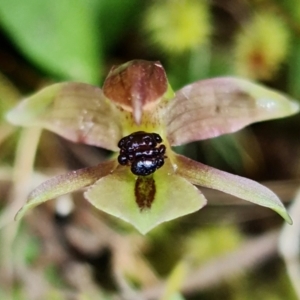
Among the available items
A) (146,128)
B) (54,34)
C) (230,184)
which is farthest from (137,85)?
Answer: (54,34)

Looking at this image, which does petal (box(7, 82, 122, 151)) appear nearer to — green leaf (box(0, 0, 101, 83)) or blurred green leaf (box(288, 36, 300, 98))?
green leaf (box(0, 0, 101, 83))

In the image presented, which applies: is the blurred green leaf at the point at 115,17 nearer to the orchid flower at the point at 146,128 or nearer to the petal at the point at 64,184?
the orchid flower at the point at 146,128

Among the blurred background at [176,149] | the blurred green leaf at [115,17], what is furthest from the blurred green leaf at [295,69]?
the blurred green leaf at [115,17]

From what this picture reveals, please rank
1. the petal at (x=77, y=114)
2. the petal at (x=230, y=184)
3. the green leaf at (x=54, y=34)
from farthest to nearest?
the green leaf at (x=54, y=34) < the petal at (x=77, y=114) < the petal at (x=230, y=184)

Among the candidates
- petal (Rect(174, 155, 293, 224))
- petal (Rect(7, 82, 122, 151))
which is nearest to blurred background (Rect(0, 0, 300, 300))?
petal (Rect(7, 82, 122, 151))

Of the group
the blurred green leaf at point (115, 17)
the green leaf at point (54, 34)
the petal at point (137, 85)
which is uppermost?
the blurred green leaf at point (115, 17)

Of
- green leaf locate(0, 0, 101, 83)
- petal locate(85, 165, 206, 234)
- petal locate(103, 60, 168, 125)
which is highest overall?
green leaf locate(0, 0, 101, 83)

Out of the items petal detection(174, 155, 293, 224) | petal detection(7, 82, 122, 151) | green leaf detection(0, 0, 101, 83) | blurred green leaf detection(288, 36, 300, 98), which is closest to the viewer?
petal detection(174, 155, 293, 224)

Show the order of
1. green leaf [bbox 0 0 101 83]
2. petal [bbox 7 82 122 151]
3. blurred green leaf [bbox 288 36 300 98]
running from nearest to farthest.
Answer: petal [bbox 7 82 122 151] < green leaf [bbox 0 0 101 83] < blurred green leaf [bbox 288 36 300 98]
